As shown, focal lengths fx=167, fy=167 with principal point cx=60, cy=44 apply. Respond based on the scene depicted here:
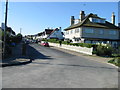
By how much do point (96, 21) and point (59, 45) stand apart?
490 inches

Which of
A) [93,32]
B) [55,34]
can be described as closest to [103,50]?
[93,32]

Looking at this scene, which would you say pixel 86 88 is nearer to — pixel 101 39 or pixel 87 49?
pixel 87 49

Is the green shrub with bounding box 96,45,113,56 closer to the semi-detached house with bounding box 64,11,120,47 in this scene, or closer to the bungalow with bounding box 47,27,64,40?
the semi-detached house with bounding box 64,11,120,47

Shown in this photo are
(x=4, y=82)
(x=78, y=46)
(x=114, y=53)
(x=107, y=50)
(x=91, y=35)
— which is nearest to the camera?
(x=4, y=82)

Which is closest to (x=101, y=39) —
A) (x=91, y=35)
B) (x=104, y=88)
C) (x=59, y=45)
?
(x=91, y=35)

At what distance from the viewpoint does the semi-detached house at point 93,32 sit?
43062mm

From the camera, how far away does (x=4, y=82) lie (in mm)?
7586

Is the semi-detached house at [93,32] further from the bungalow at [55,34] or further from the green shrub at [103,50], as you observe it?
the bungalow at [55,34]

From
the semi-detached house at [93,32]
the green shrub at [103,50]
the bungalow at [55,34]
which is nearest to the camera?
the green shrub at [103,50]

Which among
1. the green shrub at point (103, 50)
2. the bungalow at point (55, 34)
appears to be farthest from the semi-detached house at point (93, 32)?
the bungalow at point (55, 34)

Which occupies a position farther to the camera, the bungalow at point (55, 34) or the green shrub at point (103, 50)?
the bungalow at point (55, 34)

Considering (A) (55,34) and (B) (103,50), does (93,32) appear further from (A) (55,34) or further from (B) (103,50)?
(A) (55,34)

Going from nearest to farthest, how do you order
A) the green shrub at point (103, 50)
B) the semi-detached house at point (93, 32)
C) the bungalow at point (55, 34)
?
the green shrub at point (103, 50) → the semi-detached house at point (93, 32) → the bungalow at point (55, 34)

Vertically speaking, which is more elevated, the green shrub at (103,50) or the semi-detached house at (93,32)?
the semi-detached house at (93,32)
